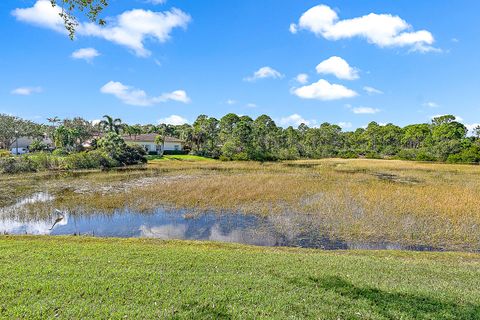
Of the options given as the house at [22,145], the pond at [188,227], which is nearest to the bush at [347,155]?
the pond at [188,227]

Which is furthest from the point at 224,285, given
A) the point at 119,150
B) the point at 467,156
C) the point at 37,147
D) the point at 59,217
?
the point at 37,147

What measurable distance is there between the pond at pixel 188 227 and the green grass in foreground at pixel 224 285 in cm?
332

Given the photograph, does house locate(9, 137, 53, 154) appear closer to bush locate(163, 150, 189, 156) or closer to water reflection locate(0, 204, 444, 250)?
bush locate(163, 150, 189, 156)

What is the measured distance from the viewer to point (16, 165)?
36000 millimetres

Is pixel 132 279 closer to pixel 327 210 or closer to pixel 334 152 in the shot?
pixel 327 210

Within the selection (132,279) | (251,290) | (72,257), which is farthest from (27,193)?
(251,290)

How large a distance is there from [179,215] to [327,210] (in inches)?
325

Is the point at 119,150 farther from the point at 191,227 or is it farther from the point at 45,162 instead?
the point at 191,227

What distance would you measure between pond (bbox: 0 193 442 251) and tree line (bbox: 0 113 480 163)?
46738 millimetres

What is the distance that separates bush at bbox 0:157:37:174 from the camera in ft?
115

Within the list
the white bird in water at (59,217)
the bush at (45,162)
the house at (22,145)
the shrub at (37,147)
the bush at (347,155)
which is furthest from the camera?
the bush at (347,155)

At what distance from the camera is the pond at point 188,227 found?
38.8ft

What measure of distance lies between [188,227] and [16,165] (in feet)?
110

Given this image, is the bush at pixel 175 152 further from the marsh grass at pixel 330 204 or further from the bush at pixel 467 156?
the bush at pixel 467 156
